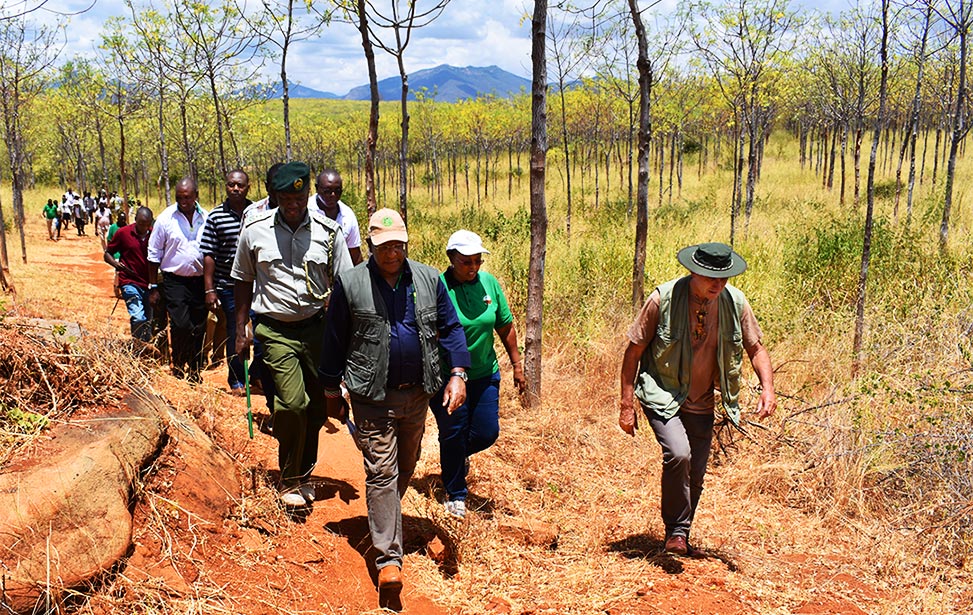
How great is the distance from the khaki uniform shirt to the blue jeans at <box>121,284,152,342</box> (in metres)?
3.18

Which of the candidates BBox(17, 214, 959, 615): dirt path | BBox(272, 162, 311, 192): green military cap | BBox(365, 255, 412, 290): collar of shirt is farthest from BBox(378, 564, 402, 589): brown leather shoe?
BBox(272, 162, 311, 192): green military cap

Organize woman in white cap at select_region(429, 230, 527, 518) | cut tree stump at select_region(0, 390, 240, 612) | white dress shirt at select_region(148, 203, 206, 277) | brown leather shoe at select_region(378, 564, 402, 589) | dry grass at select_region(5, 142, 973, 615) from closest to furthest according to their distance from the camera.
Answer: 1. cut tree stump at select_region(0, 390, 240, 612)
2. brown leather shoe at select_region(378, 564, 402, 589)
3. dry grass at select_region(5, 142, 973, 615)
4. woman in white cap at select_region(429, 230, 527, 518)
5. white dress shirt at select_region(148, 203, 206, 277)

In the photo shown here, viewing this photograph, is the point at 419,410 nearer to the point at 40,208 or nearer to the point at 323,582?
the point at 323,582

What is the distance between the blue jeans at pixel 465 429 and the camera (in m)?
4.19

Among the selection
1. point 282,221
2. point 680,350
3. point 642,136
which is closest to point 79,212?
point 642,136

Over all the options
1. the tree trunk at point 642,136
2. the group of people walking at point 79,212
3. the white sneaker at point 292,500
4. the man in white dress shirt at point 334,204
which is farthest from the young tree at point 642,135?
the group of people walking at point 79,212

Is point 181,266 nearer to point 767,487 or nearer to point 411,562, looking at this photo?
point 411,562

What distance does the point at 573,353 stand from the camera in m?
7.32

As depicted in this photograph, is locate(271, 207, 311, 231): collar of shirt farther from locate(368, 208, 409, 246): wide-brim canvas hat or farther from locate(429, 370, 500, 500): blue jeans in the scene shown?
locate(429, 370, 500, 500): blue jeans

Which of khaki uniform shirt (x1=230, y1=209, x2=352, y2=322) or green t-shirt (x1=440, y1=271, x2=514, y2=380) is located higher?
khaki uniform shirt (x1=230, y1=209, x2=352, y2=322)

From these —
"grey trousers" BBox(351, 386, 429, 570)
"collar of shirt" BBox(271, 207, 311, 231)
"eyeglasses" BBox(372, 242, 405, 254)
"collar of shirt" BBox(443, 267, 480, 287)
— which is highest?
"collar of shirt" BBox(271, 207, 311, 231)

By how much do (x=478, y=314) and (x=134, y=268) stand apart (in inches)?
162

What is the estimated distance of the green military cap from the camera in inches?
150

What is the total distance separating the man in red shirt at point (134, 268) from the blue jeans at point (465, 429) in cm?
370
